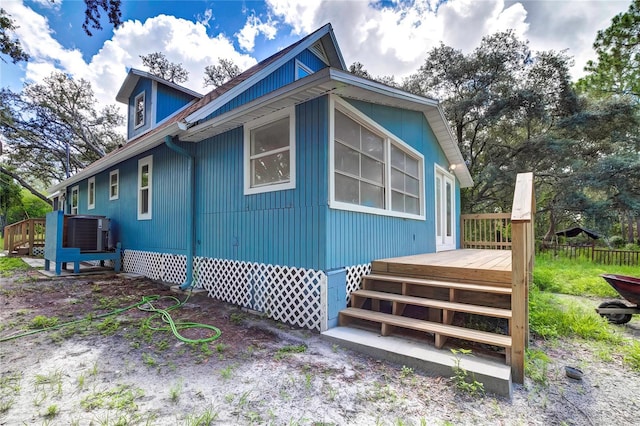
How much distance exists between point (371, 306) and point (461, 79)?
14.1m

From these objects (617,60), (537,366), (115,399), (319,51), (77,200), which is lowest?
(537,366)

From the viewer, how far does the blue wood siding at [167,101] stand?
8258 millimetres

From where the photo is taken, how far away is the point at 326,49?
24.1ft

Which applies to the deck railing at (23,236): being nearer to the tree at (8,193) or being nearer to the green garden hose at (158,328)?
the tree at (8,193)

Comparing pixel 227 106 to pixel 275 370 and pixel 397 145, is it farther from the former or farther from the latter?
pixel 275 370

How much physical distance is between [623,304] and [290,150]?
5.23 meters

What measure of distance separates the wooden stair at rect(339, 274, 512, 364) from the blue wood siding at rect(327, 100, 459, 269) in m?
0.56

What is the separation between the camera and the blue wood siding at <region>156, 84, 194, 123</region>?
8.26 meters

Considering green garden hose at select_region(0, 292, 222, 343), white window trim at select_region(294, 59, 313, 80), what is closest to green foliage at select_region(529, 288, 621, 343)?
green garden hose at select_region(0, 292, 222, 343)

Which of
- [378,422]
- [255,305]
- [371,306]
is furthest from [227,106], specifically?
[378,422]

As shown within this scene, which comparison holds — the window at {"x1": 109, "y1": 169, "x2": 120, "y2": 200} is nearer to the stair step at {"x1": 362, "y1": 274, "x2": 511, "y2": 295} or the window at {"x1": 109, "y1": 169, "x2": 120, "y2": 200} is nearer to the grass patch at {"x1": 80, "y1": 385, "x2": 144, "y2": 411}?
the grass patch at {"x1": 80, "y1": 385, "x2": 144, "y2": 411}

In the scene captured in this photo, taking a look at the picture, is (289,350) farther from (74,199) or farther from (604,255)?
(604,255)

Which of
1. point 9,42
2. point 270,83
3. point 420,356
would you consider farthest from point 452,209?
point 9,42

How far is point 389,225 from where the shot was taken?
4949 millimetres
